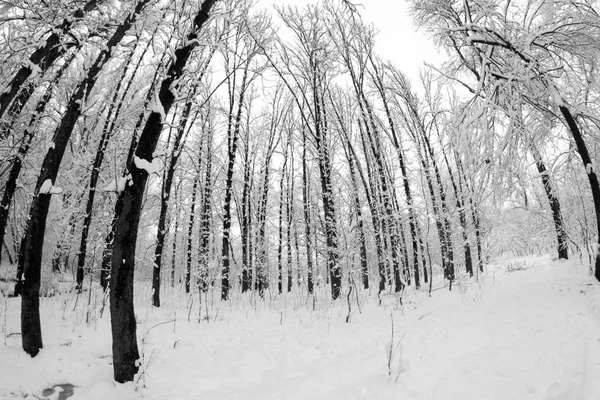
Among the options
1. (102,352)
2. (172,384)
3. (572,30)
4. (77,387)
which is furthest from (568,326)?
(102,352)

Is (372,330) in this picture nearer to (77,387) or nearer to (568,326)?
(568,326)

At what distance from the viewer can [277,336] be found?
19.3 ft

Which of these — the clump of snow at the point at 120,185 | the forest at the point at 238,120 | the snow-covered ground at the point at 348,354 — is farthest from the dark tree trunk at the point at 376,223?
the clump of snow at the point at 120,185

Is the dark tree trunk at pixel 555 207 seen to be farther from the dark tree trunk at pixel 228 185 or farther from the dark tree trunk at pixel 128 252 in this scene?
the dark tree trunk at pixel 228 185

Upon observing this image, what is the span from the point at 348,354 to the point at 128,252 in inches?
135

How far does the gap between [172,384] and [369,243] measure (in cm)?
1914

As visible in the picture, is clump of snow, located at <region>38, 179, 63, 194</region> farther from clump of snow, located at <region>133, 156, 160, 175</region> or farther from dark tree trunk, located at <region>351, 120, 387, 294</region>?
dark tree trunk, located at <region>351, 120, 387, 294</region>

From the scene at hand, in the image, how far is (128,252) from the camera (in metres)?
3.70

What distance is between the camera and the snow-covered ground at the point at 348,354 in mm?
3094

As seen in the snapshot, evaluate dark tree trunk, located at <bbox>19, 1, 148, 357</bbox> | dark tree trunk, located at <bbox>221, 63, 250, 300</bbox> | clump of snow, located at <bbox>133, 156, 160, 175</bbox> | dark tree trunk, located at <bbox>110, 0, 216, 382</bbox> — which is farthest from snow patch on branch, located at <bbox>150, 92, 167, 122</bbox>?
dark tree trunk, located at <bbox>221, 63, 250, 300</bbox>

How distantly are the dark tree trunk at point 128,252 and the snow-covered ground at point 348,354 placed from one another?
0.20 m

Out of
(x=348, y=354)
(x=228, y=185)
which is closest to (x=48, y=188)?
(x=348, y=354)

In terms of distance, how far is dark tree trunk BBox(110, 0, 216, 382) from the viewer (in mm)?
3568

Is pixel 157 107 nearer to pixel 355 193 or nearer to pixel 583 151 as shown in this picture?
pixel 583 151
